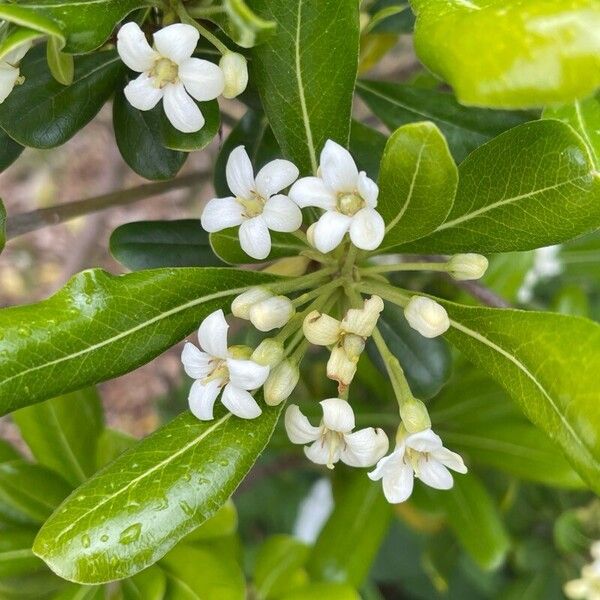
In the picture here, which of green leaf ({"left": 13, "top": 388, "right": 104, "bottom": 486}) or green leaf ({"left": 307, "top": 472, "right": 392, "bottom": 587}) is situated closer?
green leaf ({"left": 13, "top": 388, "right": 104, "bottom": 486})

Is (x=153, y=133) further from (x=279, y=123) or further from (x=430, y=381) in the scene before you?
(x=430, y=381)

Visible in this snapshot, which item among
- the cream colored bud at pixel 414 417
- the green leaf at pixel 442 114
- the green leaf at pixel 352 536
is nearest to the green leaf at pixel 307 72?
the green leaf at pixel 442 114

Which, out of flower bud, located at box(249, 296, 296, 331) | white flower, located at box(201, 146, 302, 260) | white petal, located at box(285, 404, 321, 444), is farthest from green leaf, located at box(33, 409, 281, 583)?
white flower, located at box(201, 146, 302, 260)

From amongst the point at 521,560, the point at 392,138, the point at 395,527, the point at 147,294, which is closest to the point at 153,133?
the point at 147,294

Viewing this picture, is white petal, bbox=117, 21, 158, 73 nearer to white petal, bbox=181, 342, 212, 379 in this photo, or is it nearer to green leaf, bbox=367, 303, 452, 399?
white petal, bbox=181, 342, 212, 379

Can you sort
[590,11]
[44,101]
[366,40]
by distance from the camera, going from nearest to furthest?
[590,11], [44,101], [366,40]

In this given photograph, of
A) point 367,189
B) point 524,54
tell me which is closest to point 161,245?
point 367,189

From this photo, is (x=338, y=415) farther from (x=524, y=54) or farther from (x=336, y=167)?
(x=524, y=54)
